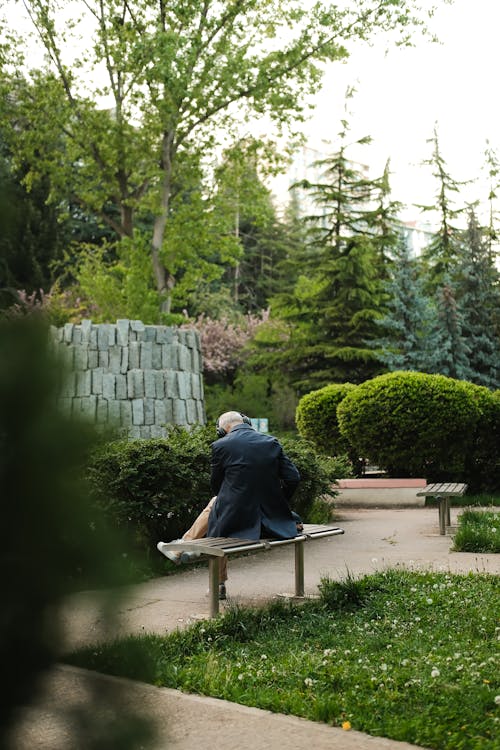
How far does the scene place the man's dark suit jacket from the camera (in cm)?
622

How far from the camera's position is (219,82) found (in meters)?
22.8

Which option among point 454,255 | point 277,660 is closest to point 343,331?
point 454,255

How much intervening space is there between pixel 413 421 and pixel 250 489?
8361mm

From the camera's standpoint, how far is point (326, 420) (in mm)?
16156

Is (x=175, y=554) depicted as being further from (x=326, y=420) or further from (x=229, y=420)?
(x=326, y=420)

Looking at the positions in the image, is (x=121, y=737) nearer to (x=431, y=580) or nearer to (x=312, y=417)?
(x=431, y=580)

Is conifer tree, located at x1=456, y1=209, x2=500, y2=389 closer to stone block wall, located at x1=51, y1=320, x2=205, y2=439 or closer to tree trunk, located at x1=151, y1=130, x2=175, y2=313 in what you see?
tree trunk, located at x1=151, y1=130, x2=175, y2=313

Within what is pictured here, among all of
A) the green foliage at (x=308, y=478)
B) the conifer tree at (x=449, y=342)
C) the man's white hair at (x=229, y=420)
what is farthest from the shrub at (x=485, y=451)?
the conifer tree at (x=449, y=342)

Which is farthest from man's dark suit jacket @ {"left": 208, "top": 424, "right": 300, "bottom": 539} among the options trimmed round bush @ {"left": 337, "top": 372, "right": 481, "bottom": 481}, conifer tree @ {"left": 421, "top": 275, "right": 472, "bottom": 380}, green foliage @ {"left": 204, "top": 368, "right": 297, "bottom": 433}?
green foliage @ {"left": 204, "top": 368, "right": 297, "bottom": 433}

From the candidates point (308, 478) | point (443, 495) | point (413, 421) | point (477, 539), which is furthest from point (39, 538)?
point (413, 421)

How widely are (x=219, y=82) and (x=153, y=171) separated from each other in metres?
2.93

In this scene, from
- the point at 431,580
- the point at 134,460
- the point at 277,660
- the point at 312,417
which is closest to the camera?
the point at 277,660

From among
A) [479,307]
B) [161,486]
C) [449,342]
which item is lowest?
[161,486]

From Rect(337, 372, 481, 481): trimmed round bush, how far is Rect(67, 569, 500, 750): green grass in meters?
7.86
